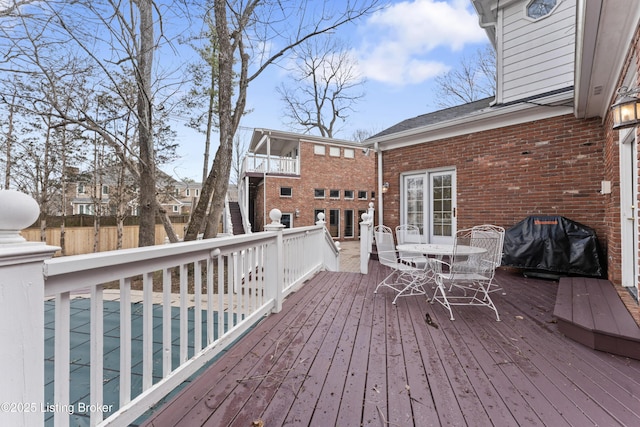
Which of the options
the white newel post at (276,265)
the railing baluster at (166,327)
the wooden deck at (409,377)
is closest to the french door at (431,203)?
the wooden deck at (409,377)

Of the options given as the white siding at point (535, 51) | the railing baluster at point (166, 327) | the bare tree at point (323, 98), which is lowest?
the railing baluster at point (166, 327)

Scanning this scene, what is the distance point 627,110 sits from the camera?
231 cm

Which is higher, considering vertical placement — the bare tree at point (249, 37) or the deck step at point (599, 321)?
the bare tree at point (249, 37)

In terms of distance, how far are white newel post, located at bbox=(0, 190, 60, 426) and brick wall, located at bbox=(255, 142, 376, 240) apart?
1305cm

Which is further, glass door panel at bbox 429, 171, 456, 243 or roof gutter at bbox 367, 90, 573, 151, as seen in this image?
glass door panel at bbox 429, 171, 456, 243

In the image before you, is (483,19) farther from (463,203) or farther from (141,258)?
(141,258)

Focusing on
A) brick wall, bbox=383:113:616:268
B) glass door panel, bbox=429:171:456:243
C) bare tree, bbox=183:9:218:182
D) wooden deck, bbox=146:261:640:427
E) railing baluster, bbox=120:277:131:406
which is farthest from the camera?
bare tree, bbox=183:9:218:182

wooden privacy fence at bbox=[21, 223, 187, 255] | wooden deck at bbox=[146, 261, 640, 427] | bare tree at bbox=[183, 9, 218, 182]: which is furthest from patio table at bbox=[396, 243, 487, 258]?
wooden privacy fence at bbox=[21, 223, 187, 255]

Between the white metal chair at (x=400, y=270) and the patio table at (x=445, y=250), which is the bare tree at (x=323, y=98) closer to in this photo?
the white metal chair at (x=400, y=270)

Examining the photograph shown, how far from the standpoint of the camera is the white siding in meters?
5.25

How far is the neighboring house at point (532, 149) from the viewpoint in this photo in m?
3.48

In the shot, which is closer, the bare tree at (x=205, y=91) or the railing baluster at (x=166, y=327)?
the railing baluster at (x=166, y=327)

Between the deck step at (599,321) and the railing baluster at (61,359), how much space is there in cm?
332

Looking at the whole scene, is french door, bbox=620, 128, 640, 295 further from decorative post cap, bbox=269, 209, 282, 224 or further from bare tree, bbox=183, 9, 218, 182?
bare tree, bbox=183, 9, 218, 182
